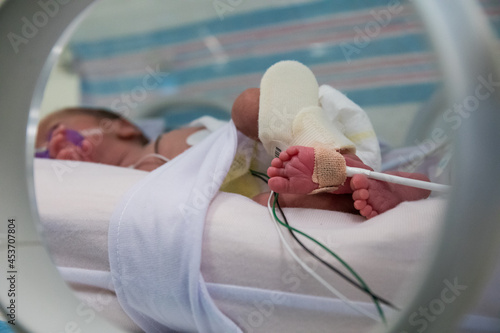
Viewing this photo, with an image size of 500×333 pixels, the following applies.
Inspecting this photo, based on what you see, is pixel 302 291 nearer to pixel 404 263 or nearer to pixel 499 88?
pixel 404 263

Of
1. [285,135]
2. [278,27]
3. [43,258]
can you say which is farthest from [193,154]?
[278,27]

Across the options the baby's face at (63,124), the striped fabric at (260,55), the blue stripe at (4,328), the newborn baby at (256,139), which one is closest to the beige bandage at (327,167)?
the newborn baby at (256,139)

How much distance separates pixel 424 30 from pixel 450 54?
38 millimetres

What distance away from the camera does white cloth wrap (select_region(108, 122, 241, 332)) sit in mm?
604

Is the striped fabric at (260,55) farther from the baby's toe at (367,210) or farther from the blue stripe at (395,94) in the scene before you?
the baby's toe at (367,210)

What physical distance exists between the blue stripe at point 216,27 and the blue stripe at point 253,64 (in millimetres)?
115

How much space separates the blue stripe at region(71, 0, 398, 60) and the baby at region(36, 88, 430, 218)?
0.45m

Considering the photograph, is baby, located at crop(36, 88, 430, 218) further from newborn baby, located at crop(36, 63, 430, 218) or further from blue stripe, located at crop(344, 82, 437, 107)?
blue stripe, located at crop(344, 82, 437, 107)

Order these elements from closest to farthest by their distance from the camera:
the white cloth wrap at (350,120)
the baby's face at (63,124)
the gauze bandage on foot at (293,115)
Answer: the gauze bandage on foot at (293,115)
the white cloth wrap at (350,120)
the baby's face at (63,124)

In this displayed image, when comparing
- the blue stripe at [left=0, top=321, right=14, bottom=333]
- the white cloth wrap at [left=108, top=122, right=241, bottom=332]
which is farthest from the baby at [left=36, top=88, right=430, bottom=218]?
the blue stripe at [left=0, top=321, right=14, bottom=333]

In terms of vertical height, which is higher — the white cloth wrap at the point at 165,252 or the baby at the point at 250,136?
the baby at the point at 250,136

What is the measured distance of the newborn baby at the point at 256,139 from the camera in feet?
1.92

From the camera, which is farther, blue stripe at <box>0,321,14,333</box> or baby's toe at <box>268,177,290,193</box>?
blue stripe at <box>0,321,14,333</box>

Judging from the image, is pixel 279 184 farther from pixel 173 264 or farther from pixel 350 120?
pixel 350 120
